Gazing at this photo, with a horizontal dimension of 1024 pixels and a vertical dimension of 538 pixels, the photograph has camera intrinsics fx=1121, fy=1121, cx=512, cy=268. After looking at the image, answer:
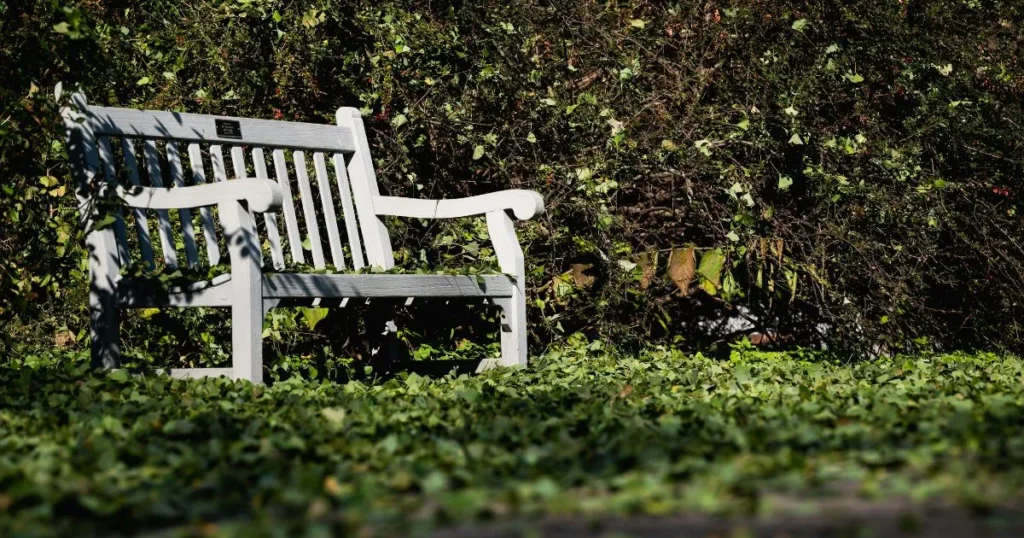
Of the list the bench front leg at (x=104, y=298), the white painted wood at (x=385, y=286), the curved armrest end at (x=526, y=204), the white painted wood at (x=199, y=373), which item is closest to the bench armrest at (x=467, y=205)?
the curved armrest end at (x=526, y=204)

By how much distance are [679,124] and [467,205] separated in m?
1.30

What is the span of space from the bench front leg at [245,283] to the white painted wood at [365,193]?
116cm

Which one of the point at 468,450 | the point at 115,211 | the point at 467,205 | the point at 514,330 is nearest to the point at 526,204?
the point at 467,205

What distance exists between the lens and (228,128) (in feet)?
14.0

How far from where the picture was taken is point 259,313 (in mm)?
3396

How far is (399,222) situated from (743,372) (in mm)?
1800

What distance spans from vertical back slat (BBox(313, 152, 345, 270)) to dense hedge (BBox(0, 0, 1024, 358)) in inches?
26.0

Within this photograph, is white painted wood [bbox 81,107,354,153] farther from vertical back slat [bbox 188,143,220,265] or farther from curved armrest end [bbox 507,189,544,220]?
curved armrest end [bbox 507,189,544,220]

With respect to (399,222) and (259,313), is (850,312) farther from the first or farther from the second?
(259,313)

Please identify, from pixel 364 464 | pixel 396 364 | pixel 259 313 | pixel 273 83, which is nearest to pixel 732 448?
pixel 364 464

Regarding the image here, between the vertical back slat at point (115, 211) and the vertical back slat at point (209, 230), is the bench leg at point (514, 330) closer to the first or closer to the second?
the vertical back slat at point (209, 230)

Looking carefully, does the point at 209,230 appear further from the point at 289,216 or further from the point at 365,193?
the point at 365,193

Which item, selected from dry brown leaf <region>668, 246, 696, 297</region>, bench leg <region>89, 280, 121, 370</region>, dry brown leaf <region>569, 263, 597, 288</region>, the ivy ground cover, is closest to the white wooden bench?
bench leg <region>89, 280, 121, 370</region>

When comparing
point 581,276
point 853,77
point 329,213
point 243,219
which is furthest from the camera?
point 581,276
